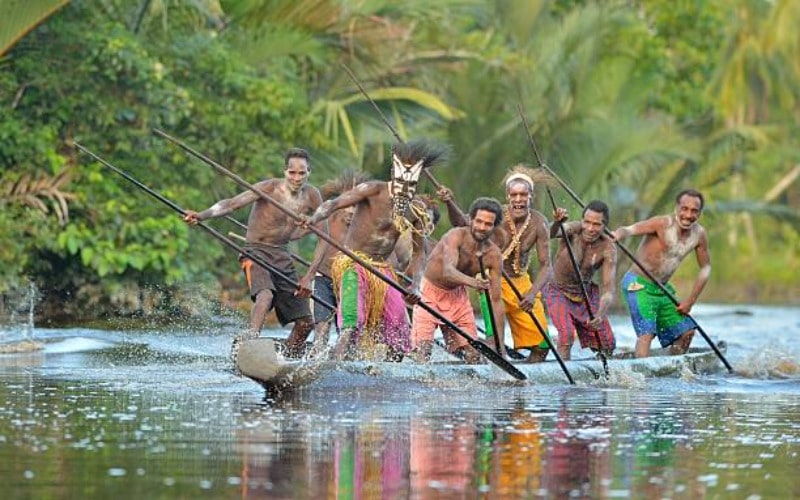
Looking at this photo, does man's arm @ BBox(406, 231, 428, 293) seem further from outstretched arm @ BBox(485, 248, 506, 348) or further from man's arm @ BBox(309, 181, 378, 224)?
man's arm @ BBox(309, 181, 378, 224)

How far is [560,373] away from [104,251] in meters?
7.50

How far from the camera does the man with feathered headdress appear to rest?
15.7 m

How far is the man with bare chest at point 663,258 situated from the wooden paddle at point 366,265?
2.30m

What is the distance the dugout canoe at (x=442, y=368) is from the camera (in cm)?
1338

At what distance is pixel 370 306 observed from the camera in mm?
15180

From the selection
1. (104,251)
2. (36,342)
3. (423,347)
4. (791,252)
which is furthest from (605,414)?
(791,252)

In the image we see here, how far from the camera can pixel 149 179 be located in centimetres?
2273

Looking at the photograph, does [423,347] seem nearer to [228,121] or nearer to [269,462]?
[269,462]

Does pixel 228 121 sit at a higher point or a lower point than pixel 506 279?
higher

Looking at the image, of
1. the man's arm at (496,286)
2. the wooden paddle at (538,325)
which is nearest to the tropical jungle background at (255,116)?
the wooden paddle at (538,325)

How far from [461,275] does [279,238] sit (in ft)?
6.63

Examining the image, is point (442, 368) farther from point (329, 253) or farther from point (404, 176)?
point (329, 253)

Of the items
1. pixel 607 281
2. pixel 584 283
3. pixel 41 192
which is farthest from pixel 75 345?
pixel 607 281

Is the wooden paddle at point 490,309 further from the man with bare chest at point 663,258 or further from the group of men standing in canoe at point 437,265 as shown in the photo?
the man with bare chest at point 663,258
